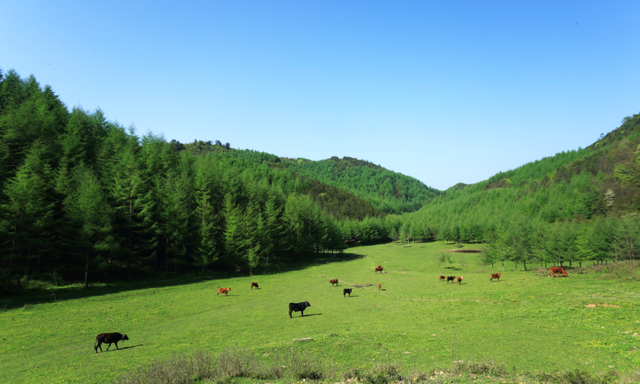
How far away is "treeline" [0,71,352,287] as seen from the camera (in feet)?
120

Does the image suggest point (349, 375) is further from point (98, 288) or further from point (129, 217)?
point (129, 217)

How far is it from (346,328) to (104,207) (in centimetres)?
3984

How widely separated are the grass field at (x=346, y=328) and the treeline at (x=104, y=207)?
743cm

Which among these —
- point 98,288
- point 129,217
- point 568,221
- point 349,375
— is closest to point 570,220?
A: point 568,221

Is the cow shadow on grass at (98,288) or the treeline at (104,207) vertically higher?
the treeline at (104,207)

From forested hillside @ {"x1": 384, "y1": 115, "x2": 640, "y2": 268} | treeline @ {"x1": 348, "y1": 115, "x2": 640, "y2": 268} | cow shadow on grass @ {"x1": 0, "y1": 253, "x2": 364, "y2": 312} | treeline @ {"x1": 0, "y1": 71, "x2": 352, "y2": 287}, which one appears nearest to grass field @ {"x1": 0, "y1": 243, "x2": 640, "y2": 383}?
cow shadow on grass @ {"x1": 0, "y1": 253, "x2": 364, "y2": 312}

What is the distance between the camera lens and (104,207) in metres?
41.2

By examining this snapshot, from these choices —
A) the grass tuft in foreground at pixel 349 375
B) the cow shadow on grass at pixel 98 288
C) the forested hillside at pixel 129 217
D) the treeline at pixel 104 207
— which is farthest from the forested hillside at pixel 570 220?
the grass tuft in foreground at pixel 349 375

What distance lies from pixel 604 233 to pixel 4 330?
3598 inches

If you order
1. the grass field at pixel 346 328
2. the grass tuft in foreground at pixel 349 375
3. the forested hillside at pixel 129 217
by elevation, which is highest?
the forested hillside at pixel 129 217

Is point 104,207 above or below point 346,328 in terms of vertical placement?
above

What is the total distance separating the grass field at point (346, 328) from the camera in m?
13.4

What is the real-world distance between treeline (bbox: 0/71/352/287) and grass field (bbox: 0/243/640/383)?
743 cm

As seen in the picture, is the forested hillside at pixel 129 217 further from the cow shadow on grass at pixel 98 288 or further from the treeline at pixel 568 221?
the cow shadow on grass at pixel 98 288
